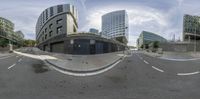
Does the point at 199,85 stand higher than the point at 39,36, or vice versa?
the point at 39,36

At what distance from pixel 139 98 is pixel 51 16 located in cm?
547

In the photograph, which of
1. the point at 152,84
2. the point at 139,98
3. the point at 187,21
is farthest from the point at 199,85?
the point at 187,21

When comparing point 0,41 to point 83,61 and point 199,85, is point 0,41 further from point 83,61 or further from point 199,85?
point 199,85

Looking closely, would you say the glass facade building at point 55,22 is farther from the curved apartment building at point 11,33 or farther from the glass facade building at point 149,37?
the glass facade building at point 149,37

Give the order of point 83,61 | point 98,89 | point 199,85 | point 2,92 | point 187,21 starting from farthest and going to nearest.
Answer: point 187,21 < point 83,61 < point 199,85 < point 98,89 < point 2,92

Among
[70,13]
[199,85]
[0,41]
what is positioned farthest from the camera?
[0,41]

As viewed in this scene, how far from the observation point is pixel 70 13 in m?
9.49

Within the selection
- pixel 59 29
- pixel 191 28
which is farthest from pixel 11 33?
pixel 191 28

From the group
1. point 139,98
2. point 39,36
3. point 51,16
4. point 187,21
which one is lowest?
point 139,98

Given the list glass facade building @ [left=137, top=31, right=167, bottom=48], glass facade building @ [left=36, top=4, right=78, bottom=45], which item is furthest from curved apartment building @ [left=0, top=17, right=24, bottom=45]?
glass facade building @ [left=137, top=31, right=167, bottom=48]

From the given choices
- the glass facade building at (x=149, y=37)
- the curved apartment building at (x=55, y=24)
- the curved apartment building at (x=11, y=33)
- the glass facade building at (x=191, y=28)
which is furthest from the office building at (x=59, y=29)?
the glass facade building at (x=191, y=28)

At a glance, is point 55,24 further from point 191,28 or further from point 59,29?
point 191,28

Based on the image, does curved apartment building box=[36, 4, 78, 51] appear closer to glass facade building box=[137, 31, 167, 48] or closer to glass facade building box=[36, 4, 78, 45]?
glass facade building box=[36, 4, 78, 45]

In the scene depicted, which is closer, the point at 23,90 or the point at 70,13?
the point at 23,90
